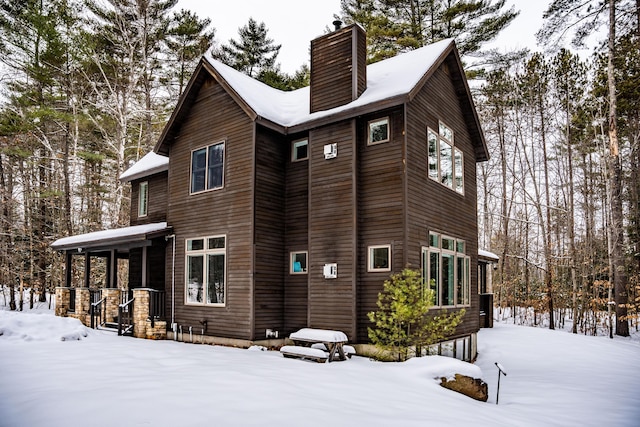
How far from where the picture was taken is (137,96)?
24.3 meters

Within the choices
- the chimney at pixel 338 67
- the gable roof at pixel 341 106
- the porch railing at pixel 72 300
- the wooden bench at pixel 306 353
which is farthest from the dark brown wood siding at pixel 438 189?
the porch railing at pixel 72 300

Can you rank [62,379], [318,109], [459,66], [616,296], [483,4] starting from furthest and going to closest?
[483,4], [616,296], [459,66], [318,109], [62,379]

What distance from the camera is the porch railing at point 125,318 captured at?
1225 cm

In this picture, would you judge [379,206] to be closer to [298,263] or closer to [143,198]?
[298,263]

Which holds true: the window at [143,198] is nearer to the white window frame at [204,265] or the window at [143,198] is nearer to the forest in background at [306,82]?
the white window frame at [204,265]

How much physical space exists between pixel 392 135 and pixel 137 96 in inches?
742

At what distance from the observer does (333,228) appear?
10.4 m

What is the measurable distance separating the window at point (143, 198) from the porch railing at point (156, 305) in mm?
4035

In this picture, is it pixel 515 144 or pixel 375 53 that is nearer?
pixel 375 53

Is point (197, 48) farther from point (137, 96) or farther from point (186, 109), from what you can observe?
point (186, 109)

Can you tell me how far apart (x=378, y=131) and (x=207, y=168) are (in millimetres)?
4803

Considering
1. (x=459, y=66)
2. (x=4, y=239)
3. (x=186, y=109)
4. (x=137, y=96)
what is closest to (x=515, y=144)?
(x=459, y=66)

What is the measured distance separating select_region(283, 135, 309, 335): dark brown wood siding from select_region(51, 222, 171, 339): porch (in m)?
3.73

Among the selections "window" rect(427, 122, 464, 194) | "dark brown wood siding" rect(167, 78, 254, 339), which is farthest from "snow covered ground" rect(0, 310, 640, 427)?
"window" rect(427, 122, 464, 194)
